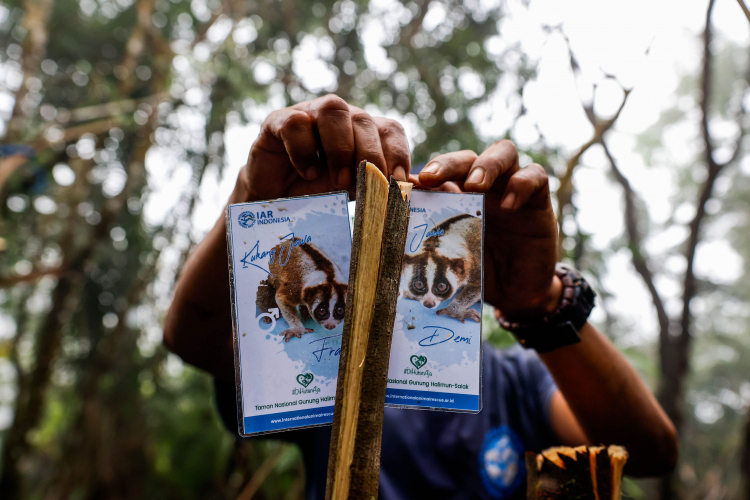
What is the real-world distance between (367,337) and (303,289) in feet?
0.56

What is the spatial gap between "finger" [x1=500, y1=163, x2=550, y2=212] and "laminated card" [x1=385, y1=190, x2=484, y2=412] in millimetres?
108

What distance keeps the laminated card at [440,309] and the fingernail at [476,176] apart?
0.04 m

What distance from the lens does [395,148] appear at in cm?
75

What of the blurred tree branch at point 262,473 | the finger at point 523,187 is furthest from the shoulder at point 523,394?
the blurred tree branch at point 262,473

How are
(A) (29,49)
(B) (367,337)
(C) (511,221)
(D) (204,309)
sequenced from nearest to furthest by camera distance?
(B) (367,337) → (C) (511,221) → (D) (204,309) → (A) (29,49)

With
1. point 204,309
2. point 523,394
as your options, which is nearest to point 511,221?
point 204,309

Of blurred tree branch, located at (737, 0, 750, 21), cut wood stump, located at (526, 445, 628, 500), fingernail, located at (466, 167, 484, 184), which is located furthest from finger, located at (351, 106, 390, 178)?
blurred tree branch, located at (737, 0, 750, 21)

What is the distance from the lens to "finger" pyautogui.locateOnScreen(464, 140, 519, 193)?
70 cm

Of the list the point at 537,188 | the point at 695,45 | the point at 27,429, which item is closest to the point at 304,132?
the point at 537,188

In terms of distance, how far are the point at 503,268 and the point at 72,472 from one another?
6.01 m

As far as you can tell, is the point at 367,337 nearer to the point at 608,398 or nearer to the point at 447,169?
the point at 447,169

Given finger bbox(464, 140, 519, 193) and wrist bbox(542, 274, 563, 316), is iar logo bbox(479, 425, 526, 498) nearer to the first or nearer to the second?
wrist bbox(542, 274, 563, 316)

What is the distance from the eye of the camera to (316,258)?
646mm

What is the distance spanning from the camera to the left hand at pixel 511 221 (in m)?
0.73
